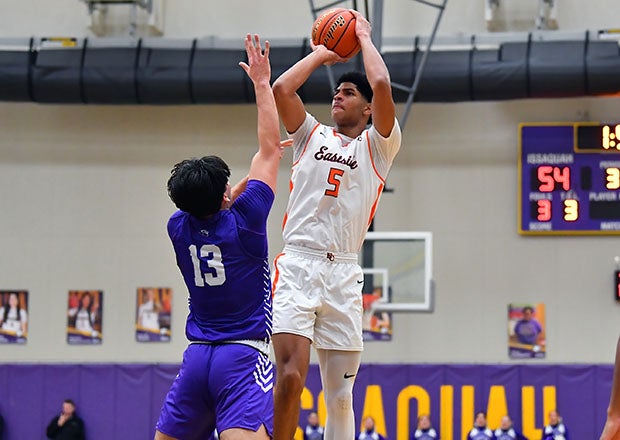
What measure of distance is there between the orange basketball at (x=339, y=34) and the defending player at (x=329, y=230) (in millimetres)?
77

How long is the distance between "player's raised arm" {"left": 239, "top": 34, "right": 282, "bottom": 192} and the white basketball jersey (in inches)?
42.1

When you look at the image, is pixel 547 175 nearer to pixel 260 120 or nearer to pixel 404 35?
pixel 404 35

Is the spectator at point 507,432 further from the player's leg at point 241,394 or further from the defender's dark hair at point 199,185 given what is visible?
the defender's dark hair at point 199,185

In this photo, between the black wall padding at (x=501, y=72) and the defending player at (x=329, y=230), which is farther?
the black wall padding at (x=501, y=72)

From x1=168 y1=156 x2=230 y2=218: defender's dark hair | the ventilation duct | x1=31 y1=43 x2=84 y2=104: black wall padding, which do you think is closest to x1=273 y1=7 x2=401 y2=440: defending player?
x1=168 y1=156 x2=230 y2=218: defender's dark hair

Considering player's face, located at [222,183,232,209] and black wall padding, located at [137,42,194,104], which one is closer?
player's face, located at [222,183,232,209]

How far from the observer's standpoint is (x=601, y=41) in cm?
1775

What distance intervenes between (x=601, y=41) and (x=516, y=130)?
2408mm

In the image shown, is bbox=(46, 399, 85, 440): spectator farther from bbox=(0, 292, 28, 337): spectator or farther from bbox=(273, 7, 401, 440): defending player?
bbox=(273, 7, 401, 440): defending player

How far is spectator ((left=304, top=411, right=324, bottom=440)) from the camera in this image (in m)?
18.5

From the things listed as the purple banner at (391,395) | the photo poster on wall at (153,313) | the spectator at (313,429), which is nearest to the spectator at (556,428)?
the purple banner at (391,395)

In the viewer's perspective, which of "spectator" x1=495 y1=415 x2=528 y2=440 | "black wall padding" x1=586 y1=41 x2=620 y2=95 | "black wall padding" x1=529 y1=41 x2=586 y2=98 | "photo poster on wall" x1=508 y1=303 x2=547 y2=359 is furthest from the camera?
"photo poster on wall" x1=508 y1=303 x2=547 y2=359

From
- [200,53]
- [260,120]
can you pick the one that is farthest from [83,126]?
[260,120]

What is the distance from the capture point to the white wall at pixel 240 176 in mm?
19047
